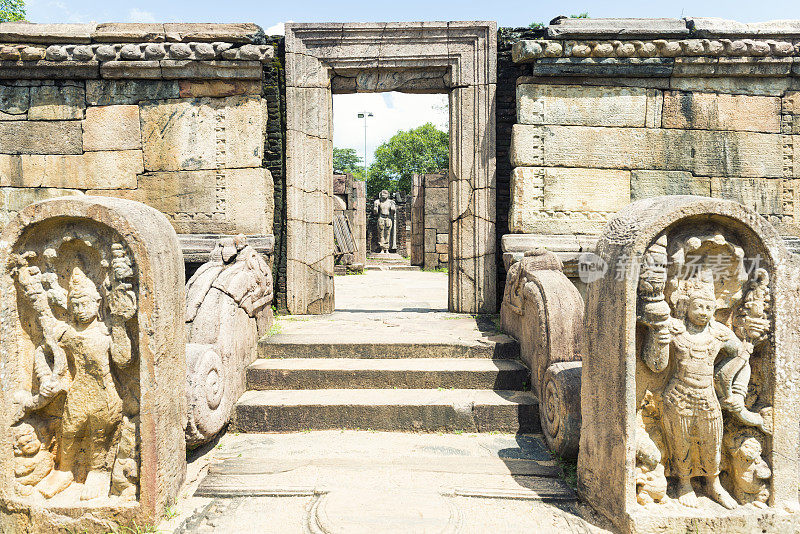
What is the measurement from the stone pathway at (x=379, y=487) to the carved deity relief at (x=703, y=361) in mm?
512

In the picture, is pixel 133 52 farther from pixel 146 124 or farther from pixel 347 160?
pixel 347 160

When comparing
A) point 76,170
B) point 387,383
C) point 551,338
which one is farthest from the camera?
point 76,170

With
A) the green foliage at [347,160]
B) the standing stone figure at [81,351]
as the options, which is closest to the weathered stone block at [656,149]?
the standing stone figure at [81,351]

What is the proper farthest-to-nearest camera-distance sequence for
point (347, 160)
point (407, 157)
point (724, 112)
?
point (347, 160) → point (407, 157) → point (724, 112)

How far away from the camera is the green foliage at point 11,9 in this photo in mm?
13609

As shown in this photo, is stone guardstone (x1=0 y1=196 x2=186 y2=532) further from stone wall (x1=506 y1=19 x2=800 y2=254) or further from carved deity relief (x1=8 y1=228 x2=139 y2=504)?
stone wall (x1=506 y1=19 x2=800 y2=254)

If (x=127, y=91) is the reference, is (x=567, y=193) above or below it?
below

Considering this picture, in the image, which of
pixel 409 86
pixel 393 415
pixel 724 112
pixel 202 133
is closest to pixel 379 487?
pixel 393 415

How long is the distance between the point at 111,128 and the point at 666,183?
5.85 meters

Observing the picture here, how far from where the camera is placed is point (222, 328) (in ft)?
10.9

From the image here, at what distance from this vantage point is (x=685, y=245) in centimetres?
223

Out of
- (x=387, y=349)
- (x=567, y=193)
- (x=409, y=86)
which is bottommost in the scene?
(x=387, y=349)

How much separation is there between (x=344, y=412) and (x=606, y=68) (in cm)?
420

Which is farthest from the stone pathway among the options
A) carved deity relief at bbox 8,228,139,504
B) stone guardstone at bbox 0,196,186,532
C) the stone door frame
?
the stone door frame
